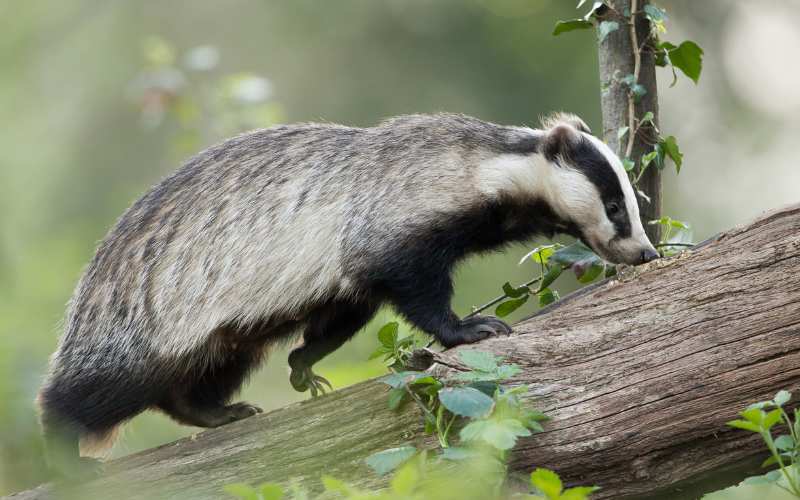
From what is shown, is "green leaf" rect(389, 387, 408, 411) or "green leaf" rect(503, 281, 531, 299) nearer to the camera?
"green leaf" rect(389, 387, 408, 411)

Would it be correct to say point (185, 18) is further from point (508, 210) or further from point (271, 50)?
point (508, 210)

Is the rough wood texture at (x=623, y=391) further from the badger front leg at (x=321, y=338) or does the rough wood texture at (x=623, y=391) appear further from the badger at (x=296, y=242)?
the badger front leg at (x=321, y=338)

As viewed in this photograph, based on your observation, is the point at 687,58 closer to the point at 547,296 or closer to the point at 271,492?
the point at 547,296

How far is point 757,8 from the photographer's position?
12.1m

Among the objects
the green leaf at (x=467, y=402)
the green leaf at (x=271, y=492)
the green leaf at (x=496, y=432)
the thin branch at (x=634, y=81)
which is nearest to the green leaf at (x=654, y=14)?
the thin branch at (x=634, y=81)

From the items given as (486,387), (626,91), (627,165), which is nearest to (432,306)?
(486,387)

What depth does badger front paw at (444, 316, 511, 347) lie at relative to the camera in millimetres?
4562

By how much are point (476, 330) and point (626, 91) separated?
1.53 m

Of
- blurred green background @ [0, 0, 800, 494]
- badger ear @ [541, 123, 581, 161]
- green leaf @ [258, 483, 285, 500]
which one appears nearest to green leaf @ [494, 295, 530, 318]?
badger ear @ [541, 123, 581, 161]

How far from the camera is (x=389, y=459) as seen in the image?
3.59 meters

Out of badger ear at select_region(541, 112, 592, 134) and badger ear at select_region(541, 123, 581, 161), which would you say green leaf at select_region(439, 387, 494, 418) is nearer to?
badger ear at select_region(541, 123, 581, 161)

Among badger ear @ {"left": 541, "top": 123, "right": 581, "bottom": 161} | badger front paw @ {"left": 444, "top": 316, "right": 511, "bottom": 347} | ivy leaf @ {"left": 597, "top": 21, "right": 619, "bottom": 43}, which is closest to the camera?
badger front paw @ {"left": 444, "top": 316, "right": 511, "bottom": 347}

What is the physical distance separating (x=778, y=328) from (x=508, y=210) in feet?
5.10

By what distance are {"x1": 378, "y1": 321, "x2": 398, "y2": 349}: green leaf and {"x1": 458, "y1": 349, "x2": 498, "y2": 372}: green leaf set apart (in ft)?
1.81
